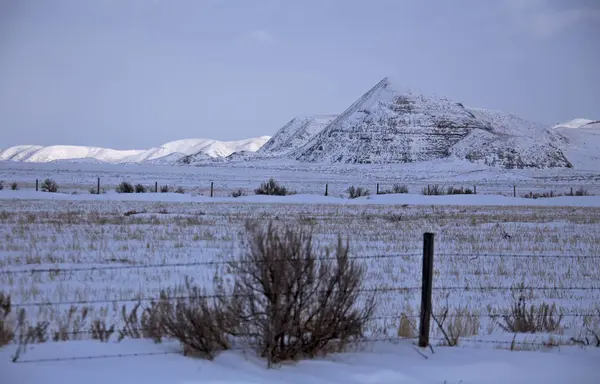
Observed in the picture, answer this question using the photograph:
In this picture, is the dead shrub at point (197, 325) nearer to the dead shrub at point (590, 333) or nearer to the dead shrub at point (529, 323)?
the dead shrub at point (529, 323)

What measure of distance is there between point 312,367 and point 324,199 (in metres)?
30.2

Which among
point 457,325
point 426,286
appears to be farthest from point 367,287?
point 426,286

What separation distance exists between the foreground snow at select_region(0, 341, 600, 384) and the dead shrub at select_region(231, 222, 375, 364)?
0.69ft

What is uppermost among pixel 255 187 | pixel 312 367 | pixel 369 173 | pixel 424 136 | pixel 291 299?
pixel 424 136

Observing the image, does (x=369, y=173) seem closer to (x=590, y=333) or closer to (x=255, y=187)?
(x=255, y=187)

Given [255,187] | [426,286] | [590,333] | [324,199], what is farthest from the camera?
[255,187]

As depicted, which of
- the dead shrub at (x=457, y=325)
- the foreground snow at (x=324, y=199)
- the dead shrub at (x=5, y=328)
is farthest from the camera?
the foreground snow at (x=324, y=199)

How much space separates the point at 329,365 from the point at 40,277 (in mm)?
5805

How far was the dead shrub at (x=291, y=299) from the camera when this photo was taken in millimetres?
6117

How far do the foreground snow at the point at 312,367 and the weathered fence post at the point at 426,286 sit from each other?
19 centimetres

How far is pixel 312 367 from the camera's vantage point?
623cm

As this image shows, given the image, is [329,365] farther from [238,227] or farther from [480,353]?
[238,227]

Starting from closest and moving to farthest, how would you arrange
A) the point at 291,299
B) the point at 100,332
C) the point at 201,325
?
the point at 201,325, the point at 291,299, the point at 100,332

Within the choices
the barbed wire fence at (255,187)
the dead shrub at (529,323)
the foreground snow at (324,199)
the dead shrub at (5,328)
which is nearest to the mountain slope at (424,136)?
the barbed wire fence at (255,187)
